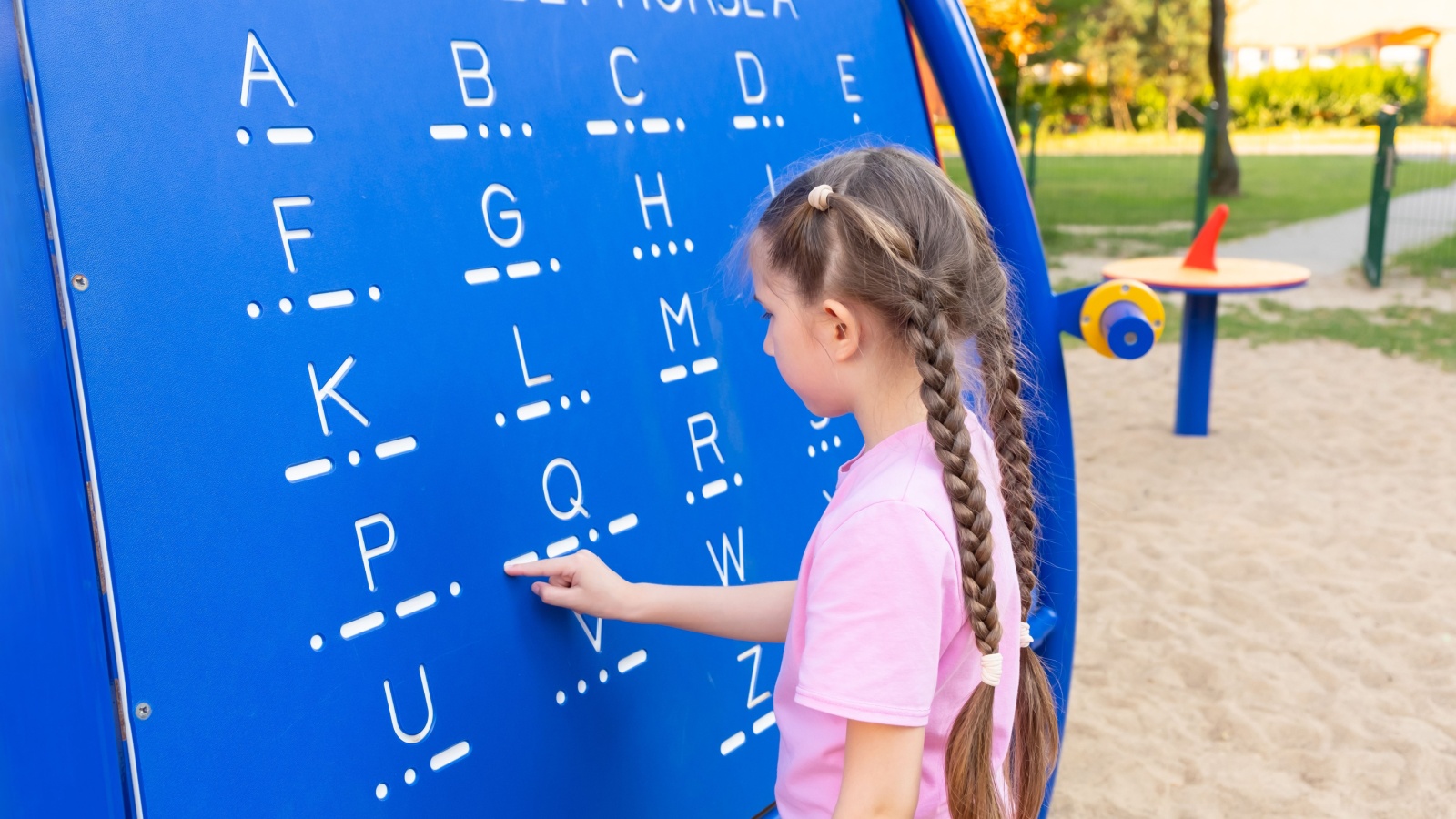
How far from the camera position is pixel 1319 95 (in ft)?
101

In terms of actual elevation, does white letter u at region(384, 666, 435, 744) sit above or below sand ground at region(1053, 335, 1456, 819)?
above

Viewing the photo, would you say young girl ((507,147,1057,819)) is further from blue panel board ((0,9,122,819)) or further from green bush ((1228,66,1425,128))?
green bush ((1228,66,1425,128))

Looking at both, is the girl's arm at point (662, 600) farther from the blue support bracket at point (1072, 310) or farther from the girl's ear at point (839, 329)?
the blue support bracket at point (1072, 310)

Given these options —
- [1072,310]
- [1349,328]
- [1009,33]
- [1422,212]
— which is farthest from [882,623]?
[1009,33]

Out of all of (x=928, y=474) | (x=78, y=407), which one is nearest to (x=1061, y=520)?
(x=928, y=474)

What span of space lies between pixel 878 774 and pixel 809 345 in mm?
397

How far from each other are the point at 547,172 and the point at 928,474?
1.83ft

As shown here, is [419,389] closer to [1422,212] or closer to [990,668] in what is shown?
[990,668]

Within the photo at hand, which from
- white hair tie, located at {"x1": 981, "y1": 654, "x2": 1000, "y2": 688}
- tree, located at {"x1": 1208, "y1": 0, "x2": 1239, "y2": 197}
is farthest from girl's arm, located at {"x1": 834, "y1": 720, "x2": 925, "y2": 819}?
tree, located at {"x1": 1208, "y1": 0, "x2": 1239, "y2": 197}

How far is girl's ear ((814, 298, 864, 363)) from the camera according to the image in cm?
116

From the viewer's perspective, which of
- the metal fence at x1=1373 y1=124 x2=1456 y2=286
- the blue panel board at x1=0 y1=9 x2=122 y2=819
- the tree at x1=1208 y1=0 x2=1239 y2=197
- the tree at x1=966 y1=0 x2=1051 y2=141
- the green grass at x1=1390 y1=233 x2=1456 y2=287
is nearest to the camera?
the blue panel board at x1=0 y1=9 x2=122 y2=819

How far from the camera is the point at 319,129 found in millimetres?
1171

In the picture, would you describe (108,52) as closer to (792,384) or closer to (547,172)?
(547,172)

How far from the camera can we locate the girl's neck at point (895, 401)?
3.98ft
